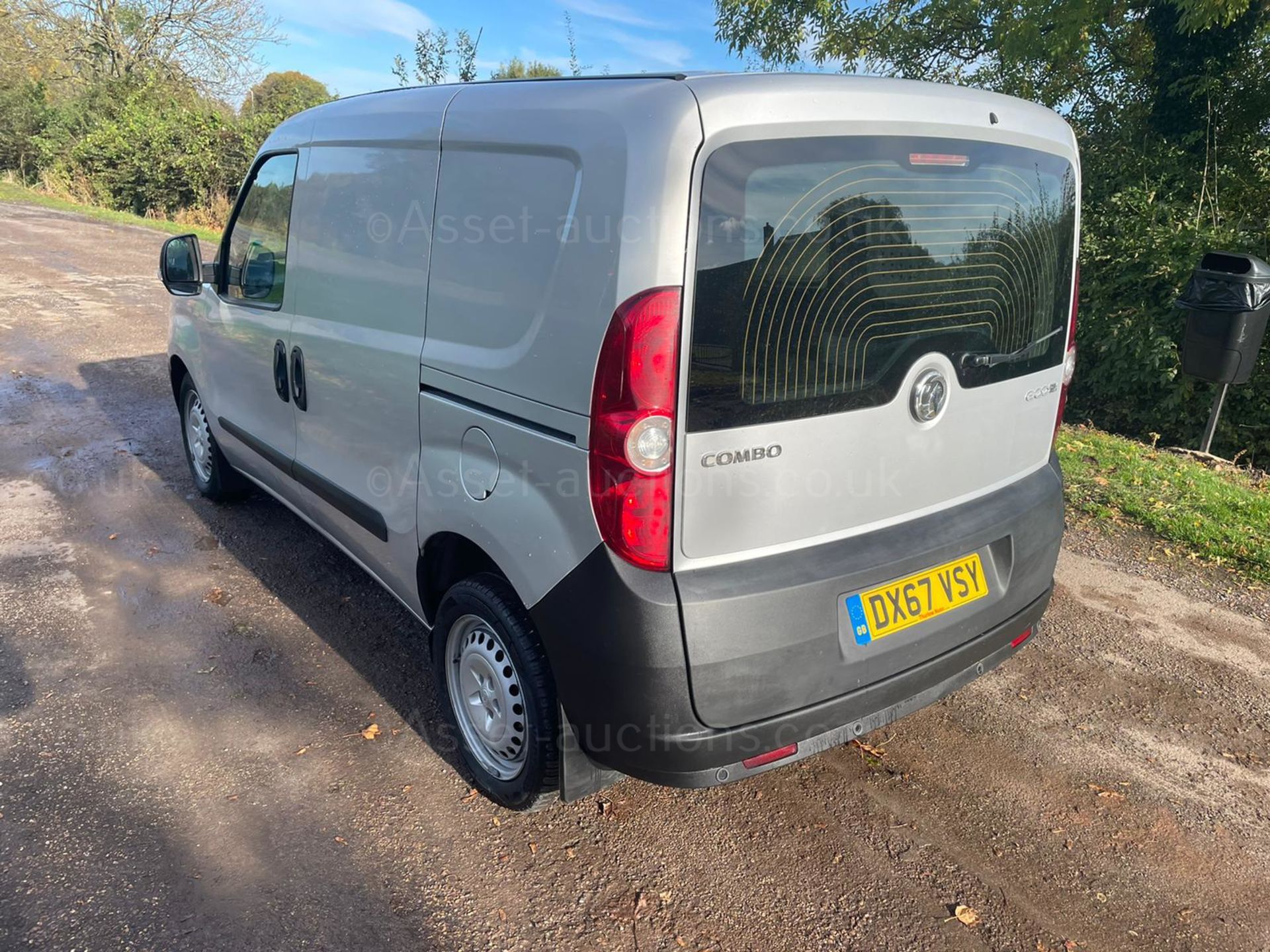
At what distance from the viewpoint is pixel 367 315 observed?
10.0ft

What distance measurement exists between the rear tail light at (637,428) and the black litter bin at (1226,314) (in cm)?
561

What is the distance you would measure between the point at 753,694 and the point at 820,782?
34.7 inches

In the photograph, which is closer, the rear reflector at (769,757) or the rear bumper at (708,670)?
the rear bumper at (708,670)

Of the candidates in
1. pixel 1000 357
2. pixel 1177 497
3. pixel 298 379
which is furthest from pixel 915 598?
pixel 1177 497

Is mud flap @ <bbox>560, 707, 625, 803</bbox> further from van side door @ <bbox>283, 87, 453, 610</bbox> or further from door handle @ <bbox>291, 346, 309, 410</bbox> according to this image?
door handle @ <bbox>291, 346, 309, 410</bbox>

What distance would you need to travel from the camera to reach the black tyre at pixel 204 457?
492 centimetres

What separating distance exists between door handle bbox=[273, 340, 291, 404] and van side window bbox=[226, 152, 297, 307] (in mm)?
191

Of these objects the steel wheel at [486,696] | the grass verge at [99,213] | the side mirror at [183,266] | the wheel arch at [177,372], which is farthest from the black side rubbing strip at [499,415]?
the grass verge at [99,213]

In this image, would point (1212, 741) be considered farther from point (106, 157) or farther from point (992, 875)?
point (106, 157)

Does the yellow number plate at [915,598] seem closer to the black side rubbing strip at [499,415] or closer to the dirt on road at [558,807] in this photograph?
the dirt on road at [558,807]

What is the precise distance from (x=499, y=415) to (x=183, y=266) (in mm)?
2878

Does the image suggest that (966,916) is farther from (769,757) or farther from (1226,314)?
(1226,314)

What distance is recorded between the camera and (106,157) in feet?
76.2

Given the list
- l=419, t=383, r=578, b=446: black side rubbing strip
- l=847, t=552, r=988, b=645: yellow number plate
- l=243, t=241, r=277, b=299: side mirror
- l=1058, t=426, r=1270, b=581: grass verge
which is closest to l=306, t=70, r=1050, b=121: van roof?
l=419, t=383, r=578, b=446: black side rubbing strip
